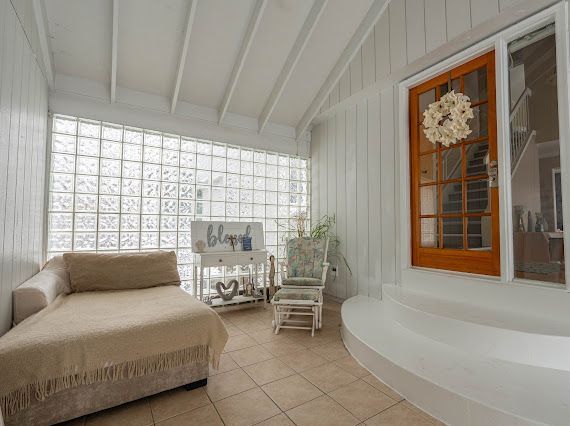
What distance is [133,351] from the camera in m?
1.80

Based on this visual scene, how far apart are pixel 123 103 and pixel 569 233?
468cm

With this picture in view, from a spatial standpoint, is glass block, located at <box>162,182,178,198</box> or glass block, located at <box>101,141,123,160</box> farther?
glass block, located at <box>162,182,178,198</box>

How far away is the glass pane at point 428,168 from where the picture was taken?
Answer: 3176mm

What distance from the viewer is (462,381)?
5.81ft

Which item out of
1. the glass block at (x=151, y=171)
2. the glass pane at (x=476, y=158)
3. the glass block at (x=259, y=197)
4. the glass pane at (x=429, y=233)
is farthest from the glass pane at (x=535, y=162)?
the glass block at (x=151, y=171)

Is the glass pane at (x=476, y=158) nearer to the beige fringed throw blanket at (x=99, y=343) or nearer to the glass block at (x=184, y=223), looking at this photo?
the beige fringed throw blanket at (x=99, y=343)

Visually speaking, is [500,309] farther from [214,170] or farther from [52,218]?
[52,218]

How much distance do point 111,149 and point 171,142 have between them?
0.74 metres

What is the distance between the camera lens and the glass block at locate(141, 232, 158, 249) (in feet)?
12.1

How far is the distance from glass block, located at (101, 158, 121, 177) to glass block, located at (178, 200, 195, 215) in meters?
0.84

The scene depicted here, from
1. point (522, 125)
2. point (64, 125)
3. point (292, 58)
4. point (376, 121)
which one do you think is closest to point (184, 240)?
point (64, 125)

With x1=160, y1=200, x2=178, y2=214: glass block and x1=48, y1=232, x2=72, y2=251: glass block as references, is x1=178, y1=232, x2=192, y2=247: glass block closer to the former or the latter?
x1=160, y1=200, x2=178, y2=214: glass block

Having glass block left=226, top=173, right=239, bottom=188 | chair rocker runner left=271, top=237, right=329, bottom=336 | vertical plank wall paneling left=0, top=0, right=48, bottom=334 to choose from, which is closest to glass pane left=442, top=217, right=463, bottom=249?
chair rocker runner left=271, top=237, right=329, bottom=336

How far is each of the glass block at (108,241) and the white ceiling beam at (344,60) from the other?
3142 millimetres
